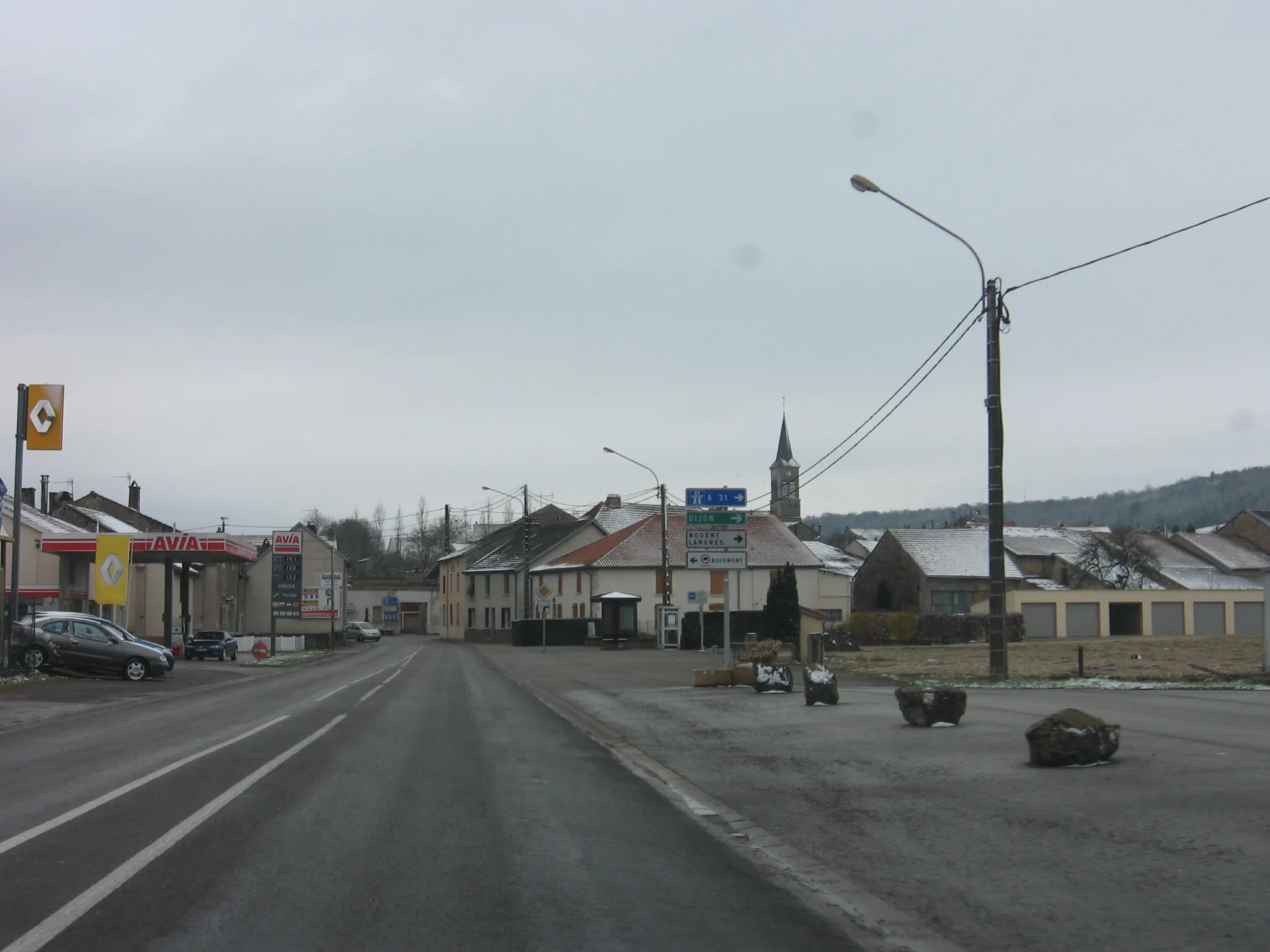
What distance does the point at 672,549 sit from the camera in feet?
233

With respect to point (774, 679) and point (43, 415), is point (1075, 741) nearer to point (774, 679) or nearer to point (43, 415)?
point (774, 679)

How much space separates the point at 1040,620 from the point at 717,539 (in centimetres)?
4194

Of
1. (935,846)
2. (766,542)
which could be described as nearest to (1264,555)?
(766,542)

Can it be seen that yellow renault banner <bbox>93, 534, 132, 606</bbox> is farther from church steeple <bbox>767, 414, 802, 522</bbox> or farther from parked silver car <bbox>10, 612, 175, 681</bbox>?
church steeple <bbox>767, 414, 802, 522</bbox>

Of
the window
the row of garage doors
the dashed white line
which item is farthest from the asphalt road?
the window

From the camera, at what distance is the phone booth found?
5003 centimetres

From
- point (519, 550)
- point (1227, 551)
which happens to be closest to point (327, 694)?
point (519, 550)

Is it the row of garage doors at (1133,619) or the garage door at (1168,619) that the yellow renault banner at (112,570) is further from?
the garage door at (1168,619)

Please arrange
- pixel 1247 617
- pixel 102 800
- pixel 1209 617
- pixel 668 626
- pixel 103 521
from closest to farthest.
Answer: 1. pixel 102 800
2. pixel 668 626
3. pixel 1209 617
4. pixel 1247 617
5. pixel 103 521

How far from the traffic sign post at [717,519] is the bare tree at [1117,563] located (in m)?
56.2

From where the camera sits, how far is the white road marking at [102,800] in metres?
7.90

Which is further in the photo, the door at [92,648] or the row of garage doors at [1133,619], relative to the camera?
the row of garage doors at [1133,619]

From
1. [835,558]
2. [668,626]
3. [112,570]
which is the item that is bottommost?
[668,626]

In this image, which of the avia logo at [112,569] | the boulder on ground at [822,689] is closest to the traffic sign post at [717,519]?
the boulder on ground at [822,689]
